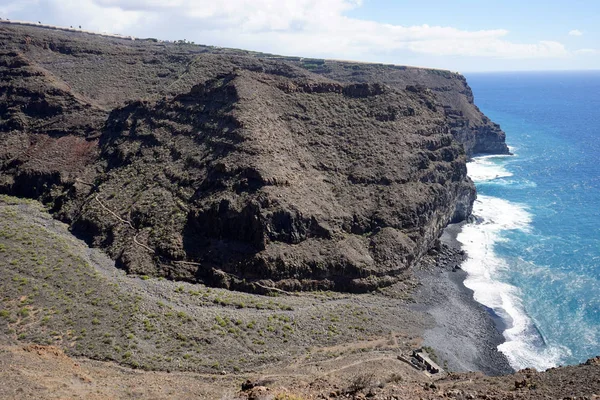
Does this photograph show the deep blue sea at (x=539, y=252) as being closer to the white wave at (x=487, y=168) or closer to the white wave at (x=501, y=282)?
the white wave at (x=501, y=282)

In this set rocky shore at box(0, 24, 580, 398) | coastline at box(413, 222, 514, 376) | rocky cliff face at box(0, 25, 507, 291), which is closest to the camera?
rocky shore at box(0, 24, 580, 398)

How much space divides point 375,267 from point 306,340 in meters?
14.9

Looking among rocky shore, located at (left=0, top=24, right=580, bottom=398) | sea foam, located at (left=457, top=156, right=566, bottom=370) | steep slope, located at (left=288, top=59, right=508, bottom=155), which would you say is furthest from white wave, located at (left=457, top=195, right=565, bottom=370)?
steep slope, located at (left=288, top=59, right=508, bottom=155)

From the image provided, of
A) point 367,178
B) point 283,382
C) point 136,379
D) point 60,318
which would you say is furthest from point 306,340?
point 367,178

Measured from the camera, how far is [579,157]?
397 feet

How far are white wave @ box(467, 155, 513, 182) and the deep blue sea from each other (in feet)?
0.80

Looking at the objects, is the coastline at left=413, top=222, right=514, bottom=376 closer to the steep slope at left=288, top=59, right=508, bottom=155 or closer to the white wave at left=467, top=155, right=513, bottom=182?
the white wave at left=467, top=155, right=513, bottom=182

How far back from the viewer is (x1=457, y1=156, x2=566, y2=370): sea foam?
4466 cm

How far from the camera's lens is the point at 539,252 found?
6575cm

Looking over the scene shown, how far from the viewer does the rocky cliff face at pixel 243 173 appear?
48812 millimetres

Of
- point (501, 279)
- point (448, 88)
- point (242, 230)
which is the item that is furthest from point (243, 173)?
point (448, 88)

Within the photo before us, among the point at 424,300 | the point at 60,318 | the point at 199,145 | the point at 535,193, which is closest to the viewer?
the point at 60,318

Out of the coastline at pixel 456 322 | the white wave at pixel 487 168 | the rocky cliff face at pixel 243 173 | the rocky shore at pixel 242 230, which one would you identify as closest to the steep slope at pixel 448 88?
the white wave at pixel 487 168

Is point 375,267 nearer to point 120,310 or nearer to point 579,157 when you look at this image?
point 120,310
